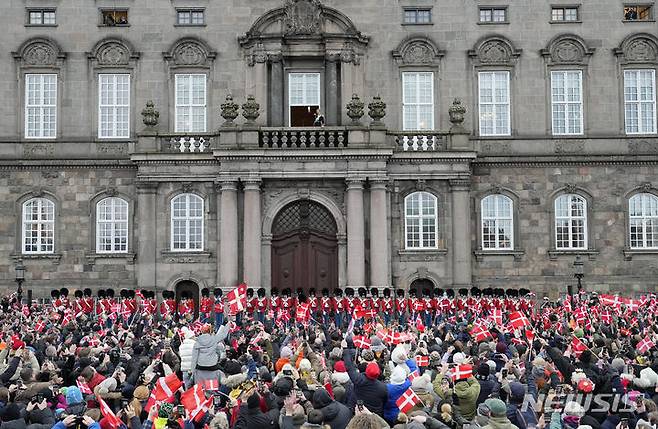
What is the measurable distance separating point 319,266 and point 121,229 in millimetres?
9340

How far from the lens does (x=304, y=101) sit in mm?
44031

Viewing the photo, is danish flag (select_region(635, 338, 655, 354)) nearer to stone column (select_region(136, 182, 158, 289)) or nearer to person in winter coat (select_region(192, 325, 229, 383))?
person in winter coat (select_region(192, 325, 229, 383))

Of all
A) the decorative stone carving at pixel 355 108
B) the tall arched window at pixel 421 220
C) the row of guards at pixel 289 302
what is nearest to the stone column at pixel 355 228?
the row of guards at pixel 289 302

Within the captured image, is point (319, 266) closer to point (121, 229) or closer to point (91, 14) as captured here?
point (121, 229)

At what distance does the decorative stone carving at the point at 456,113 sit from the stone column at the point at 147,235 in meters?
13.4

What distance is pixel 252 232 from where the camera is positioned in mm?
40156

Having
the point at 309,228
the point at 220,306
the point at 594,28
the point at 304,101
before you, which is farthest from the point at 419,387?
the point at 594,28

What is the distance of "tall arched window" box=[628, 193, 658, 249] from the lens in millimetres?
43719

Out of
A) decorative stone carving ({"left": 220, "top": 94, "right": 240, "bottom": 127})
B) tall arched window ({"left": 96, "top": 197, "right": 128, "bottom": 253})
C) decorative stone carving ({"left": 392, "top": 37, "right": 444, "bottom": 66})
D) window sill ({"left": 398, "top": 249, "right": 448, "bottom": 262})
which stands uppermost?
decorative stone carving ({"left": 392, "top": 37, "right": 444, "bottom": 66})

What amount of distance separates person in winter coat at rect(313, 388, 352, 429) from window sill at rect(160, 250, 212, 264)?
95.4 feet

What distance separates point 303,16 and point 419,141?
8120 millimetres

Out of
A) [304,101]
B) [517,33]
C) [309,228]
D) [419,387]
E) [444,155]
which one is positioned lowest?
[419,387]

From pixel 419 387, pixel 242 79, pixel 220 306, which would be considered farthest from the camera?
pixel 242 79

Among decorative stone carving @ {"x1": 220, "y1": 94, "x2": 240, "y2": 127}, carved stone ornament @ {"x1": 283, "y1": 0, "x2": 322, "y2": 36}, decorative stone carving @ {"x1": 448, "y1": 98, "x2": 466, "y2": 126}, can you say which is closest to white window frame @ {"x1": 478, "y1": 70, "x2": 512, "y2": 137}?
decorative stone carving @ {"x1": 448, "y1": 98, "x2": 466, "y2": 126}
